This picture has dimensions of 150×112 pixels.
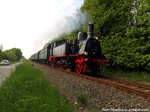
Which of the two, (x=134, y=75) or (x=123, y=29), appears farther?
(x=123, y=29)

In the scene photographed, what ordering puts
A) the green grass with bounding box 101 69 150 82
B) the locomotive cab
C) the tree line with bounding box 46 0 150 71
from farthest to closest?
the tree line with bounding box 46 0 150 71
the locomotive cab
the green grass with bounding box 101 69 150 82

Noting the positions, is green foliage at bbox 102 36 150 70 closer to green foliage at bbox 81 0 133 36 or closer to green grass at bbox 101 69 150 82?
green grass at bbox 101 69 150 82

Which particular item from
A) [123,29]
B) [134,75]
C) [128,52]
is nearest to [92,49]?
[128,52]

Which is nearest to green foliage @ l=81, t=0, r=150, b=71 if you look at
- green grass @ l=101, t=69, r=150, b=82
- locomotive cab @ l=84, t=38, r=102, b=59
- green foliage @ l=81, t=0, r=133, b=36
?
green foliage @ l=81, t=0, r=133, b=36

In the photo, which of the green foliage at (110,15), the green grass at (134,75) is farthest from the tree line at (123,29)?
the green grass at (134,75)

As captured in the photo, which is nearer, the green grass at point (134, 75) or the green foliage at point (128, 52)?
the green grass at point (134, 75)

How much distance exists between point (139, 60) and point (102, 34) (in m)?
7.38

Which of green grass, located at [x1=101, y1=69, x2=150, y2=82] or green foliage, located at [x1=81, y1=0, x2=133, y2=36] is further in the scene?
green foliage, located at [x1=81, y1=0, x2=133, y2=36]

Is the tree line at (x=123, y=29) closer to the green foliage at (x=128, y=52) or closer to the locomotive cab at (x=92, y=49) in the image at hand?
the green foliage at (x=128, y=52)

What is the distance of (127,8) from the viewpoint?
2562 cm

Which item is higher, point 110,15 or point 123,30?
point 110,15

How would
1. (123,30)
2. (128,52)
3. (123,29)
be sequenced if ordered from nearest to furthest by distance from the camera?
(128,52) < (123,30) < (123,29)

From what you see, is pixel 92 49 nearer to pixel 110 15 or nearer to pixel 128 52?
pixel 128 52

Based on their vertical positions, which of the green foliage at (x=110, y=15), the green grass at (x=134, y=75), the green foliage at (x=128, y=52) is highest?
the green foliage at (x=110, y=15)
